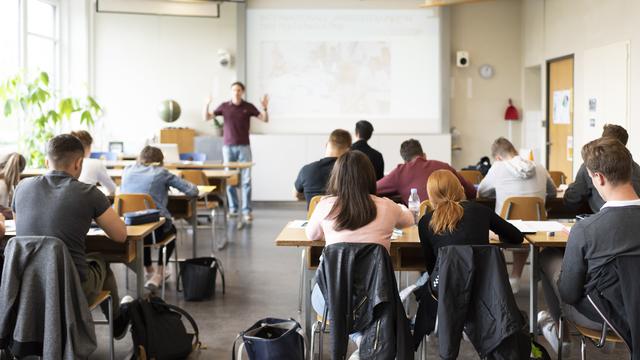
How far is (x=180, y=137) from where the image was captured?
39.1 feet

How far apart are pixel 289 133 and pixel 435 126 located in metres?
2.34

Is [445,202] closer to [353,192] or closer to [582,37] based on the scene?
[353,192]

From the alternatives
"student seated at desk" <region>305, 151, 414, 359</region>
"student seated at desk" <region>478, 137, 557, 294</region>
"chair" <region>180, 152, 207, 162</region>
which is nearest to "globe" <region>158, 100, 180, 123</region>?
"chair" <region>180, 152, 207, 162</region>

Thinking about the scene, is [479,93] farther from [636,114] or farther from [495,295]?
[495,295]

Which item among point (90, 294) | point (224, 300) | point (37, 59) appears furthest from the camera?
point (37, 59)

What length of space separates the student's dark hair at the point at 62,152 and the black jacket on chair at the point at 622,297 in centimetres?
268

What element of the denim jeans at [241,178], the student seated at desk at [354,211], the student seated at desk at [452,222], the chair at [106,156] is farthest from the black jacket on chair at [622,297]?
the chair at [106,156]

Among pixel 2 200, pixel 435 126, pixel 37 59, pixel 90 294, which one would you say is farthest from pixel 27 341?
pixel 435 126

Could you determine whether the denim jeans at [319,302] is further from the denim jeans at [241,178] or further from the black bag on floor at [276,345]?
the denim jeans at [241,178]

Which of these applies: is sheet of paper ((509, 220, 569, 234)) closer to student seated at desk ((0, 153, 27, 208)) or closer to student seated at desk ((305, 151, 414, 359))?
student seated at desk ((305, 151, 414, 359))

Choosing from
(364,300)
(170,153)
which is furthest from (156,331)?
(170,153)

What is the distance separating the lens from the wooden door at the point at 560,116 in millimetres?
10289

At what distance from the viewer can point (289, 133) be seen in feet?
39.6

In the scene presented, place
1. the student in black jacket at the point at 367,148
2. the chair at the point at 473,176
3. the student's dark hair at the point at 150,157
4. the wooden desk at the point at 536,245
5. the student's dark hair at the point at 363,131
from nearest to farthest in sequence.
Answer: the wooden desk at the point at 536,245 < the student's dark hair at the point at 150,157 < the student in black jacket at the point at 367,148 < the student's dark hair at the point at 363,131 < the chair at the point at 473,176
